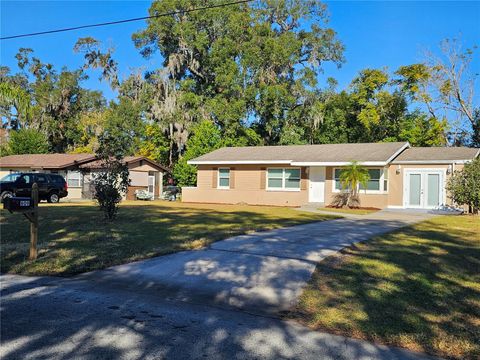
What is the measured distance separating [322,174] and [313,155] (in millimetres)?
1460

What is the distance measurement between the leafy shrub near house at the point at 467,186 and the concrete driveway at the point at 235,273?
11.6m

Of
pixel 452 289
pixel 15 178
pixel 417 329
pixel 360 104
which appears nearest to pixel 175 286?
pixel 417 329

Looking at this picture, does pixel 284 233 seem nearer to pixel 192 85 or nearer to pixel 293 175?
pixel 293 175

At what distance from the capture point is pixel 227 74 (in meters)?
38.4

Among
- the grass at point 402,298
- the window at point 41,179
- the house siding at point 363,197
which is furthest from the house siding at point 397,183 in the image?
the window at point 41,179

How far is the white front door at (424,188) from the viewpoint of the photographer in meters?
23.0

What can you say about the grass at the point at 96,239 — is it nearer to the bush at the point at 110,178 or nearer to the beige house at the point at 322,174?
the bush at the point at 110,178

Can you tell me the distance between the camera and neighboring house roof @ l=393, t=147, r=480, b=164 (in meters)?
22.7

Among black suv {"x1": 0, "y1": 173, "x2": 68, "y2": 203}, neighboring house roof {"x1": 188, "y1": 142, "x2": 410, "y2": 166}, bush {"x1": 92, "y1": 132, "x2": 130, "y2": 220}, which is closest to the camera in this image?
bush {"x1": 92, "y1": 132, "x2": 130, "y2": 220}

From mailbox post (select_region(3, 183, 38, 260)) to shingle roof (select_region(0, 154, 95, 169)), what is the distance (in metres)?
26.7

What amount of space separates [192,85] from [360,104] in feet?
47.4

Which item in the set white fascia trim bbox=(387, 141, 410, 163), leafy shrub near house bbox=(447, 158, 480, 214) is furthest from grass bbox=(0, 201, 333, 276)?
white fascia trim bbox=(387, 141, 410, 163)

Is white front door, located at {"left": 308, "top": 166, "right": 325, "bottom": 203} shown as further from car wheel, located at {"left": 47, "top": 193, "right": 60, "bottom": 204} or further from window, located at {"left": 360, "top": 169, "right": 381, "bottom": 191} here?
car wheel, located at {"left": 47, "top": 193, "right": 60, "bottom": 204}

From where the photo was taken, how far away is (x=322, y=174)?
25.7 meters
